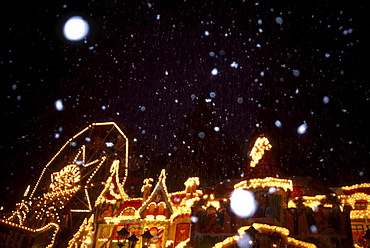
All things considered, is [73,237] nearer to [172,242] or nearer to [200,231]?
[172,242]

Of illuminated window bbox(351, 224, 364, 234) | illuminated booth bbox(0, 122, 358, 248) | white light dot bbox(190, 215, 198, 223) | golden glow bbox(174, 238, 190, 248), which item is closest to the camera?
illuminated booth bbox(0, 122, 358, 248)

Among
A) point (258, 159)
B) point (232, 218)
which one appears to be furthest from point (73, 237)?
point (258, 159)

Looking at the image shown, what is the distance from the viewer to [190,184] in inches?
718

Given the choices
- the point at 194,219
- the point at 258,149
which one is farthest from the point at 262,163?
the point at 194,219

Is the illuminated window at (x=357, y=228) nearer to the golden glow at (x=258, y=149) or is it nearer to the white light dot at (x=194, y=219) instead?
the golden glow at (x=258, y=149)

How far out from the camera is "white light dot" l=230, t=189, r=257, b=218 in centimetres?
1523

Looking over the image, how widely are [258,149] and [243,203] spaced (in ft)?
12.2

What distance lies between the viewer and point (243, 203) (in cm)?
1545

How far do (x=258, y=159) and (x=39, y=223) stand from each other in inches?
586

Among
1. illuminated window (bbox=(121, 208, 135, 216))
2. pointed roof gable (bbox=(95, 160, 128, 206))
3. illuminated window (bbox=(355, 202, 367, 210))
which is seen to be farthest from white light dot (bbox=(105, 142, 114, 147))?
illuminated window (bbox=(355, 202, 367, 210))

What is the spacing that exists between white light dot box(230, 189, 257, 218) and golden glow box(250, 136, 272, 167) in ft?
6.66

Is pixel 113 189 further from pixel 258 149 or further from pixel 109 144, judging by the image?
pixel 258 149

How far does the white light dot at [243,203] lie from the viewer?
1523cm

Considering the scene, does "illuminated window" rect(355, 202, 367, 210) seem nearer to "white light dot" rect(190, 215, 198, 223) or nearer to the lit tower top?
the lit tower top
